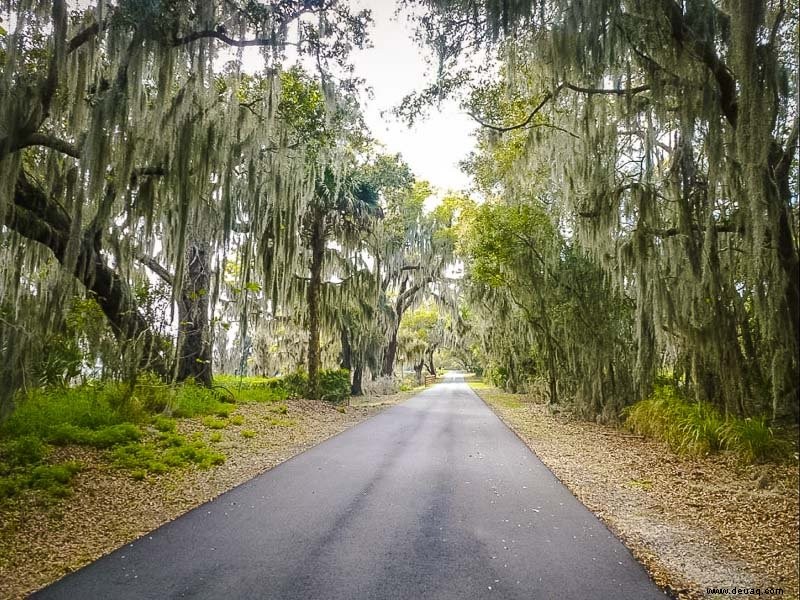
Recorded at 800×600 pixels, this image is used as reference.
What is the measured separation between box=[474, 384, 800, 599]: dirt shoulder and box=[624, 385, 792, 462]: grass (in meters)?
0.21

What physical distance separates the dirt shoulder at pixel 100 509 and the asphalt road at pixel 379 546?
0.78 feet

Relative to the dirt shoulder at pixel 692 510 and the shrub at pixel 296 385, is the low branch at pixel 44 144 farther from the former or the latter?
the shrub at pixel 296 385

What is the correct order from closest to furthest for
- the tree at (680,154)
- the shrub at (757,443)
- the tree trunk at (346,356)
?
1. the tree at (680,154)
2. the shrub at (757,443)
3. the tree trunk at (346,356)

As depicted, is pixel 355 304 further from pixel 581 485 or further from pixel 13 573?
pixel 13 573

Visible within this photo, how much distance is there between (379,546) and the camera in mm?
3893

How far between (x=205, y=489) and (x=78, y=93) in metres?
5.70

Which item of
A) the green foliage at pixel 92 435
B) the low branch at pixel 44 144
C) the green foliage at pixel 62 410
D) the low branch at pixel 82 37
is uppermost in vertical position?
the low branch at pixel 82 37

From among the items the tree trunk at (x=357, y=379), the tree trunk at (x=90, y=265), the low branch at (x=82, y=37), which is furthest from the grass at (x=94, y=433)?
the tree trunk at (x=357, y=379)

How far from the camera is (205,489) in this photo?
572 cm

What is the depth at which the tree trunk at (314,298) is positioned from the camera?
16031mm

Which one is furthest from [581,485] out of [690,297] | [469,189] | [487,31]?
[469,189]

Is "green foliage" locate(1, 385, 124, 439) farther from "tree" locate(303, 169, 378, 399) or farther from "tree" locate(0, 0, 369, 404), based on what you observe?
"tree" locate(303, 169, 378, 399)

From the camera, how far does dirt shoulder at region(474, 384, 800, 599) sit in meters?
3.48

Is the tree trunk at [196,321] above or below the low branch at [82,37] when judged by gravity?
below
